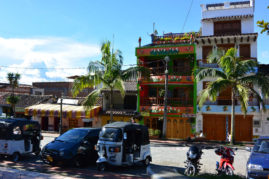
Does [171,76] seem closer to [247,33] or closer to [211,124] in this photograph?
[211,124]

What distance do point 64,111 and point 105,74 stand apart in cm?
958

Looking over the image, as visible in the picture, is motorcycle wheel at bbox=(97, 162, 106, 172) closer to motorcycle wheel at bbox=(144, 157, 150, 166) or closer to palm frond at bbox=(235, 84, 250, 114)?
motorcycle wheel at bbox=(144, 157, 150, 166)

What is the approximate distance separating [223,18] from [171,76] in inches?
337

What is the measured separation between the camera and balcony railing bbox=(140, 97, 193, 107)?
87.7 feet

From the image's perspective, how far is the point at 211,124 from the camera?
86.2ft

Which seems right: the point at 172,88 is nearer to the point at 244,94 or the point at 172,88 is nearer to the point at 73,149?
the point at 244,94

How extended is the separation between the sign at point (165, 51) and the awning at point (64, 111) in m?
8.13

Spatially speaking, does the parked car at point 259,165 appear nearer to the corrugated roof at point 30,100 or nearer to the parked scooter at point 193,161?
the parked scooter at point 193,161

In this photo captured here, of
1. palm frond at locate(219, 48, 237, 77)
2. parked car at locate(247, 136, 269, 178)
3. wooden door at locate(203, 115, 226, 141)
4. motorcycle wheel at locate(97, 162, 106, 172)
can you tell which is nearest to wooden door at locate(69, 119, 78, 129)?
wooden door at locate(203, 115, 226, 141)

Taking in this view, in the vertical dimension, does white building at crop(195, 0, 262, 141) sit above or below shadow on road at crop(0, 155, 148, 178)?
above

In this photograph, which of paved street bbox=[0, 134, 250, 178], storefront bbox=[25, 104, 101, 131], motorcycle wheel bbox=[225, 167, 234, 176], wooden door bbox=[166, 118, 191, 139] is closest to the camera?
motorcycle wheel bbox=[225, 167, 234, 176]

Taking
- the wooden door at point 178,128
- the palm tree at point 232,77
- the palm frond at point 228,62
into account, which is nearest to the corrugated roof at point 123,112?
the wooden door at point 178,128

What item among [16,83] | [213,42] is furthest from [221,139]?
[16,83]

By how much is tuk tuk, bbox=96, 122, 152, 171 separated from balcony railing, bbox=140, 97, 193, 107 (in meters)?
15.3
